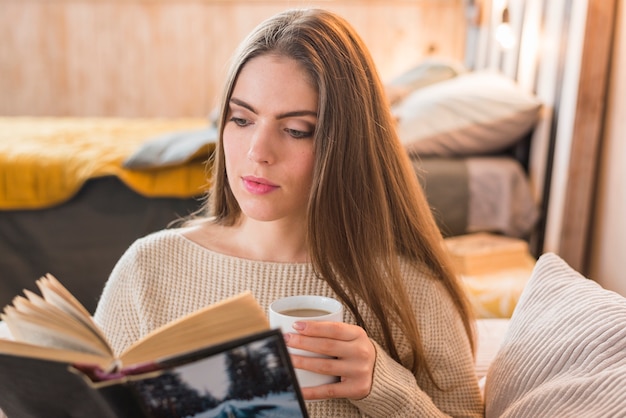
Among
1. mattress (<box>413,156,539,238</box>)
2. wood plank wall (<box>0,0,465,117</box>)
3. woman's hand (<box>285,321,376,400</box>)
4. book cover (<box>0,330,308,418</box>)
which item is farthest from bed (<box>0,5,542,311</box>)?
wood plank wall (<box>0,0,465,117</box>)

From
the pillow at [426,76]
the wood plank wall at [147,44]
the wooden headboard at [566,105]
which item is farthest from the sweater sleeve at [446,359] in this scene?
the wood plank wall at [147,44]

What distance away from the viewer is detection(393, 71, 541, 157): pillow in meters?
2.12

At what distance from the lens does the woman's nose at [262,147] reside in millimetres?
923

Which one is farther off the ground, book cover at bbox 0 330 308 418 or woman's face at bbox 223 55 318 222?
woman's face at bbox 223 55 318 222

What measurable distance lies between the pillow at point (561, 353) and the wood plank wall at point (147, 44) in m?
3.61

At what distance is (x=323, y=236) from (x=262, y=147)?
16 cm

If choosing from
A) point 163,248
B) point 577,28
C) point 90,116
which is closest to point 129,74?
point 90,116

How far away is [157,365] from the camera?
623 millimetres

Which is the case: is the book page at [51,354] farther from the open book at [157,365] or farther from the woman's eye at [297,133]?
the woman's eye at [297,133]

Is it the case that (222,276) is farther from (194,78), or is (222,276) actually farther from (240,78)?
(194,78)

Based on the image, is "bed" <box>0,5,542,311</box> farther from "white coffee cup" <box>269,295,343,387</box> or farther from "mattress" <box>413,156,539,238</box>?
"white coffee cup" <box>269,295,343,387</box>

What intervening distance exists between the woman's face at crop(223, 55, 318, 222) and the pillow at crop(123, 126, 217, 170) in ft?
4.58

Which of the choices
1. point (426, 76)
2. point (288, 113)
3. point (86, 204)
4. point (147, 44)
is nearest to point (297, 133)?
point (288, 113)

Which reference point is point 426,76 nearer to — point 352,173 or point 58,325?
point 352,173
